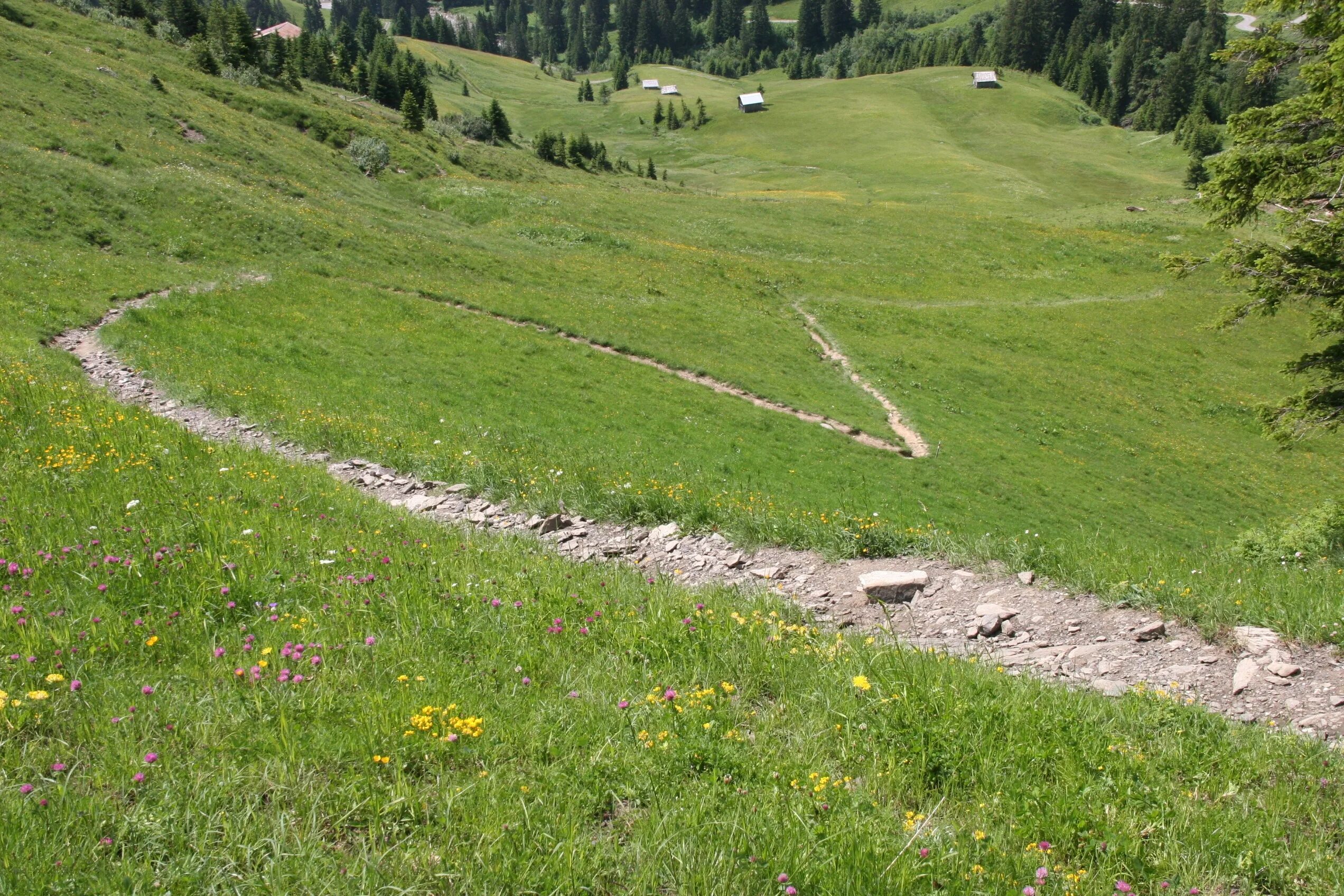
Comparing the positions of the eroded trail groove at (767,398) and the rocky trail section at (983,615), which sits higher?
the rocky trail section at (983,615)

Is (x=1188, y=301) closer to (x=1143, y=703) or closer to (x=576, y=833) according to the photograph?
(x=1143, y=703)

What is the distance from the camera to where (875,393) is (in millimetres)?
33938

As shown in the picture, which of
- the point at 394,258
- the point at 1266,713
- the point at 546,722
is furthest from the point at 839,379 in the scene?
the point at 546,722

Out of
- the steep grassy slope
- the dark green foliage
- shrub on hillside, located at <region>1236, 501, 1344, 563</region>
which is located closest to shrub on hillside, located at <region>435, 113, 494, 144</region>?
the steep grassy slope

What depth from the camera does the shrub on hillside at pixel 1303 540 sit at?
12328mm

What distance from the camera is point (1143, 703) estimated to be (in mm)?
6047

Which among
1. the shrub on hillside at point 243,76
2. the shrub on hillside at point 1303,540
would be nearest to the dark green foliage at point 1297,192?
the shrub on hillside at point 1303,540

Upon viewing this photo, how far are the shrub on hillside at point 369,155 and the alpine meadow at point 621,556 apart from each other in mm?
10455

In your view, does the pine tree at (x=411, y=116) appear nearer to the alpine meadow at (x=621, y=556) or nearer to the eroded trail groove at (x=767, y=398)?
the alpine meadow at (x=621, y=556)

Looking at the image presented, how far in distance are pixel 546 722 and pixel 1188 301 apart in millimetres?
65349

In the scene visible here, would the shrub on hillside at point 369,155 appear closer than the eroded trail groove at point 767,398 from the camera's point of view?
No

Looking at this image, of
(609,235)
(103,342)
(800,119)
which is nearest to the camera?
(103,342)

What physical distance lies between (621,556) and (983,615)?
16.0 ft

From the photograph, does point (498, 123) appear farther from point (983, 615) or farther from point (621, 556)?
point (983, 615)
